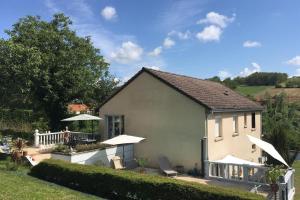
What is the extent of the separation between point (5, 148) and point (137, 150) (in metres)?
8.45

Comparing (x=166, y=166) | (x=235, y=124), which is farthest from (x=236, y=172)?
(x=235, y=124)

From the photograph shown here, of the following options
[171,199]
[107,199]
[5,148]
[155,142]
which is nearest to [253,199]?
[171,199]

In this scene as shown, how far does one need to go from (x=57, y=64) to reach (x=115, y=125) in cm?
984

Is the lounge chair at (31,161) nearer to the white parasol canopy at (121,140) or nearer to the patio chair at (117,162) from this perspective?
the white parasol canopy at (121,140)

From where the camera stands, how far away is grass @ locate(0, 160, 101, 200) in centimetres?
1304

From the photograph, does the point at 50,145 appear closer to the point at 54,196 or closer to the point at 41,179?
the point at 41,179

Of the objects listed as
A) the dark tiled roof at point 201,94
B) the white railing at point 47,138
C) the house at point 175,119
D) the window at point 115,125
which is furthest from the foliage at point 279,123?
the white railing at point 47,138

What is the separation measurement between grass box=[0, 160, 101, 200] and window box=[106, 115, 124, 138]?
30.4ft

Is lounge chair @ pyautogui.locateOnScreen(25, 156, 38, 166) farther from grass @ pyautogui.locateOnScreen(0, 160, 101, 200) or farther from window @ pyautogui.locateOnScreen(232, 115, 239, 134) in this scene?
window @ pyautogui.locateOnScreen(232, 115, 239, 134)

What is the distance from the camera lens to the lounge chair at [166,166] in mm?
19962

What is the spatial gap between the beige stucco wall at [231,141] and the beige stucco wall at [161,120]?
3.50 ft

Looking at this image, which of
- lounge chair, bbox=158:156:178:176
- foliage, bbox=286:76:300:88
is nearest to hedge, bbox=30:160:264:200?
lounge chair, bbox=158:156:178:176

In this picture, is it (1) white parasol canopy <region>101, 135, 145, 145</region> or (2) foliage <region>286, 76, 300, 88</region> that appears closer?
(1) white parasol canopy <region>101, 135, 145, 145</region>

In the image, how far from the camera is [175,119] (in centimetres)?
2205
